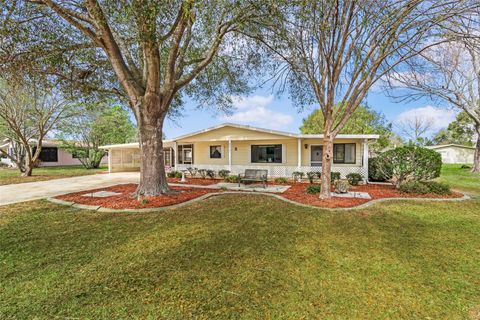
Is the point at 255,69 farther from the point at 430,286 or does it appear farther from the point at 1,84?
the point at 1,84

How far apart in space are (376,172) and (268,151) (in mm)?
6273

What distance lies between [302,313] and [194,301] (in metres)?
1.26

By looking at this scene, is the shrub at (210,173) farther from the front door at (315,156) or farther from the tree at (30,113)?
the tree at (30,113)

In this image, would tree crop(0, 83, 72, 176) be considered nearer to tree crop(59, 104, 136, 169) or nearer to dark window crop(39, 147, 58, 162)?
tree crop(59, 104, 136, 169)

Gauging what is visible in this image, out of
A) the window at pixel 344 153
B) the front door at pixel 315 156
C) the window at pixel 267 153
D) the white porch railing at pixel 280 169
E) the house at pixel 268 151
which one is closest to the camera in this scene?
the white porch railing at pixel 280 169

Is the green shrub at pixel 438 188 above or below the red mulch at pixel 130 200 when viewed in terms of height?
above

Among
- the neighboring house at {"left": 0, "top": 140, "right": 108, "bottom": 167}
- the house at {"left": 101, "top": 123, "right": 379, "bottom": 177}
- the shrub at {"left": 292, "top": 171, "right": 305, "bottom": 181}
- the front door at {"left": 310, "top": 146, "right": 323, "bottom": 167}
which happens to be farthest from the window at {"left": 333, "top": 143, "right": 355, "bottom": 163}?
the neighboring house at {"left": 0, "top": 140, "right": 108, "bottom": 167}

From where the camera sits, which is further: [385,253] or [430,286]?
[385,253]

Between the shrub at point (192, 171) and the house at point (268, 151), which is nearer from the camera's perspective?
the house at point (268, 151)

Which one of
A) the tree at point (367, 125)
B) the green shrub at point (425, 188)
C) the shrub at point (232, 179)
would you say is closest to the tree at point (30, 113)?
the shrub at point (232, 179)

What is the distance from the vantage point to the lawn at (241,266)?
2.57 metres

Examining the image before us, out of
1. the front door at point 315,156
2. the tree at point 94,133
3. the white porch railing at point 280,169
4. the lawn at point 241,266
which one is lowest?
the lawn at point 241,266

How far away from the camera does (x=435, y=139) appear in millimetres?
47125

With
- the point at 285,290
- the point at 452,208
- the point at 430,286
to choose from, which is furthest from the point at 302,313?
the point at 452,208
